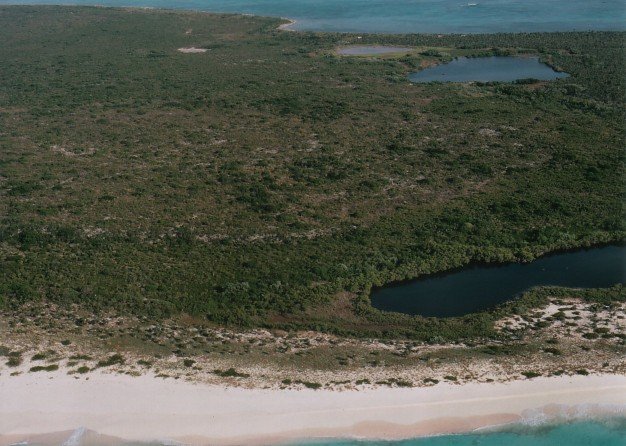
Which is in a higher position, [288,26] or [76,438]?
[288,26]

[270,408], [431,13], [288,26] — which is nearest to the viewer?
[270,408]

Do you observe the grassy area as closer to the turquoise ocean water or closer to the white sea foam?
the turquoise ocean water

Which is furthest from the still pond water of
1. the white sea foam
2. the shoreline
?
the white sea foam

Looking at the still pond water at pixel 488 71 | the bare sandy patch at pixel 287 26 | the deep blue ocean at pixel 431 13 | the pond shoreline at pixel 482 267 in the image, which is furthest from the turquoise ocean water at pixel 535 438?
the bare sandy patch at pixel 287 26

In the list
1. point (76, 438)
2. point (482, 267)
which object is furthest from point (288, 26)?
point (76, 438)

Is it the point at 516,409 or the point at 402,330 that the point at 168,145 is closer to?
the point at 402,330

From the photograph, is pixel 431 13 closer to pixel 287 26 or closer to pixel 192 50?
pixel 287 26

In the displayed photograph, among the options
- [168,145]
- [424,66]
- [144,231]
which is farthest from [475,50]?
→ [144,231]
